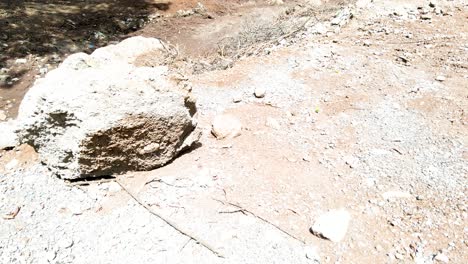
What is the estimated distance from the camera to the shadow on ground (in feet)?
19.8

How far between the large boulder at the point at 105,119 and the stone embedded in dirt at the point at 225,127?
0.43m

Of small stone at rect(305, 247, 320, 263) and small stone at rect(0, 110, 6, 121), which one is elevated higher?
small stone at rect(305, 247, 320, 263)

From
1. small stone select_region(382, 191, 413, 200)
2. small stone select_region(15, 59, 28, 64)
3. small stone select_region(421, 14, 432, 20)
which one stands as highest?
Result: small stone select_region(421, 14, 432, 20)

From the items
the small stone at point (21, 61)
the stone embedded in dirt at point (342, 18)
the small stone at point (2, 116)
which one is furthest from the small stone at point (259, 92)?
the small stone at point (21, 61)

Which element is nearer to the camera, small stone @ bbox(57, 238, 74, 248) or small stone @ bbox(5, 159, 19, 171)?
small stone @ bbox(57, 238, 74, 248)

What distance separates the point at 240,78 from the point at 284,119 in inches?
36.4

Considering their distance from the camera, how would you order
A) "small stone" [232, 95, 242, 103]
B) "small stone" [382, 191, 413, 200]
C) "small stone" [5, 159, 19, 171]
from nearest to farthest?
1. "small stone" [382, 191, 413, 200]
2. "small stone" [5, 159, 19, 171]
3. "small stone" [232, 95, 242, 103]

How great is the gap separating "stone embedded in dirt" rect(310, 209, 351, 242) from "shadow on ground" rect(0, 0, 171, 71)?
4.96m

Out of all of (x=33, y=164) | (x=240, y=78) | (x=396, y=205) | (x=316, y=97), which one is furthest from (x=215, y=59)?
(x=396, y=205)

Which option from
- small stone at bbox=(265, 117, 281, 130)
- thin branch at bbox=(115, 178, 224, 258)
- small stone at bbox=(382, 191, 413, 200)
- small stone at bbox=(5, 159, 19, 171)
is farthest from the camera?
small stone at bbox=(265, 117, 281, 130)

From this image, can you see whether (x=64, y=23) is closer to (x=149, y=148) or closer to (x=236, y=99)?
(x=236, y=99)

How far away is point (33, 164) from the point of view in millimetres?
3068

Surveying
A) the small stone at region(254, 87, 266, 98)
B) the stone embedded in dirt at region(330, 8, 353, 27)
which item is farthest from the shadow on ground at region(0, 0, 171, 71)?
the stone embedded in dirt at region(330, 8, 353, 27)

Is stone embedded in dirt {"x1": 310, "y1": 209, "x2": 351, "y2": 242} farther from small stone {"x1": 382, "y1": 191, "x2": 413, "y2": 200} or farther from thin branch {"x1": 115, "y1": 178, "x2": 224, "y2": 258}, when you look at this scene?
thin branch {"x1": 115, "y1": 178, "x2": 224, "y2": 258}
